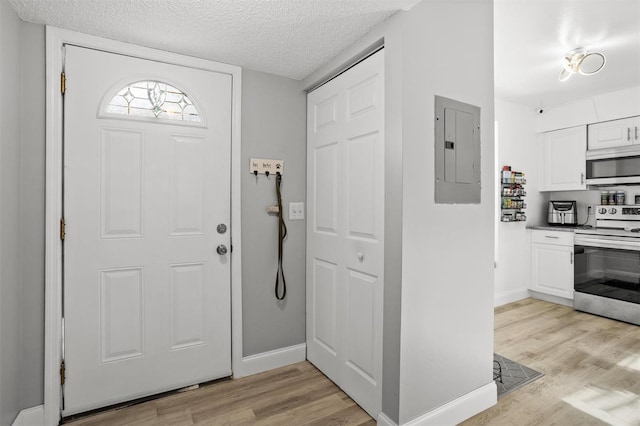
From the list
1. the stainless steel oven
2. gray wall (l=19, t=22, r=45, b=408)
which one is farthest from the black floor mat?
gray wall (l=19, t=22, r=45, b=408)

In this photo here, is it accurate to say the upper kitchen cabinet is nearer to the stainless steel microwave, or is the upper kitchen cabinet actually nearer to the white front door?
the stainless steel microwave

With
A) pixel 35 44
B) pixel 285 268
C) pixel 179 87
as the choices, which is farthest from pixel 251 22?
pixel 285 268

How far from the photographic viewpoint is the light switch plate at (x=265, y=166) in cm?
238

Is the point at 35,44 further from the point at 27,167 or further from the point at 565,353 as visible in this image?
the point at 565,353

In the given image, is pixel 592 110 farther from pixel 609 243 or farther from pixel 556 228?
pixel 609 243

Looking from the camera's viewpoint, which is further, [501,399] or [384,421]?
[501,399]

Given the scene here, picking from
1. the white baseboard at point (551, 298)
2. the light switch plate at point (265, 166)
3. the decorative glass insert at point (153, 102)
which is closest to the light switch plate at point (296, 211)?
the light switch plate at point (265, 166)

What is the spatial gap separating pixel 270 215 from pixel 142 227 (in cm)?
87

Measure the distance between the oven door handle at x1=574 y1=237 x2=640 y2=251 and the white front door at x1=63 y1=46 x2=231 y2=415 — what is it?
3.91m

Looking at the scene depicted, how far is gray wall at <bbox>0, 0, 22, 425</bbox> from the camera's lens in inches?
60.4

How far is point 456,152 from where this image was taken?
71.5 inches

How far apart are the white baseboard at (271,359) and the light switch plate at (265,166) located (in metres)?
1.39

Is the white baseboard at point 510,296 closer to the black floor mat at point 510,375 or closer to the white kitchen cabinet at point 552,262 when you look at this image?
the white kitchen cabinet at point 552,262

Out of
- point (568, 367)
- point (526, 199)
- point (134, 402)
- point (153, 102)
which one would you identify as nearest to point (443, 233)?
point (568, 367)
